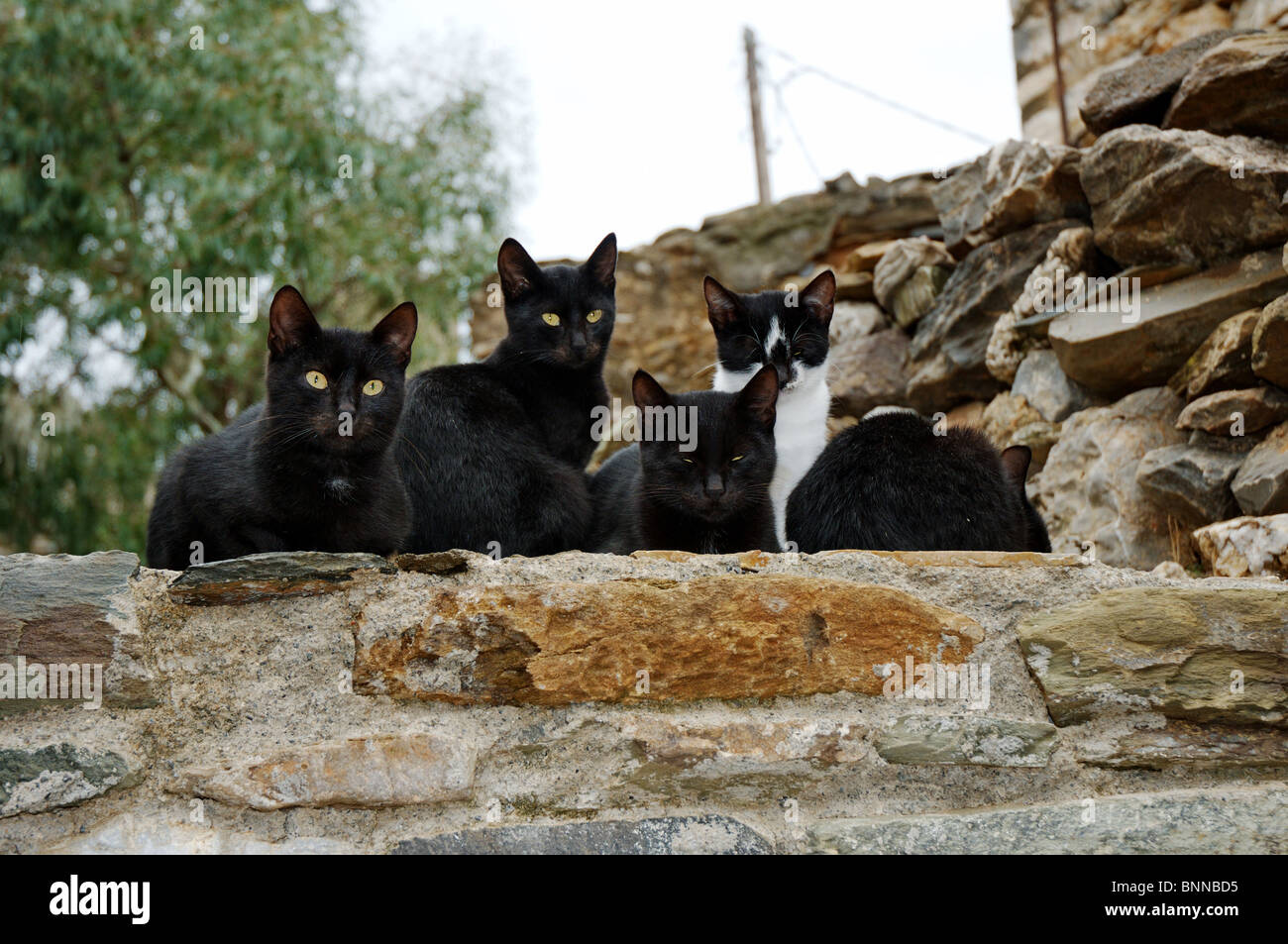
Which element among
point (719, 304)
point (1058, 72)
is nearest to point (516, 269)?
point (719, 304)

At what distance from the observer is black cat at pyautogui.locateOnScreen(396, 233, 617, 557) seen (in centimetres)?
325

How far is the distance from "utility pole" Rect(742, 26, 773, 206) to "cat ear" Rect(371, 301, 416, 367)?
32.4 ft

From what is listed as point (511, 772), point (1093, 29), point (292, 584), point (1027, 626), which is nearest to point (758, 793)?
point (511, 772)

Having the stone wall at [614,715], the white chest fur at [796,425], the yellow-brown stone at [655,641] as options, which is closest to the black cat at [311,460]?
the stone wall at [614,715]

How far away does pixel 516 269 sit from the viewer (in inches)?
147

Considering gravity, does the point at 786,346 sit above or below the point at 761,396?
above

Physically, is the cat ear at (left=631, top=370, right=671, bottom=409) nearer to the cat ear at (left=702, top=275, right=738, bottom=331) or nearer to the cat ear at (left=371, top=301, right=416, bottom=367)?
the cat ear at (left=371, top=301, right=416, bottom=367)

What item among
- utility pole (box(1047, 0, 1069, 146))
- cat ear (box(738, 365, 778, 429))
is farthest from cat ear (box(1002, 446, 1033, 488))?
utility pole (box(1047, 0, 1069, 146))

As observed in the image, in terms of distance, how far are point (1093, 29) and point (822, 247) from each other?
1.93 m

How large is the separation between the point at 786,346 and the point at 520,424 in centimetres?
114

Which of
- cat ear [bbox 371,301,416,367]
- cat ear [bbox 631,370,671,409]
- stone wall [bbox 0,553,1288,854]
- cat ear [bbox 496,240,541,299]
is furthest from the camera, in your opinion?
cat ear [bbox 496,240,541,299]

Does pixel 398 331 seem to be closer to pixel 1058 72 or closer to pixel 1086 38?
pixel 1058 72
